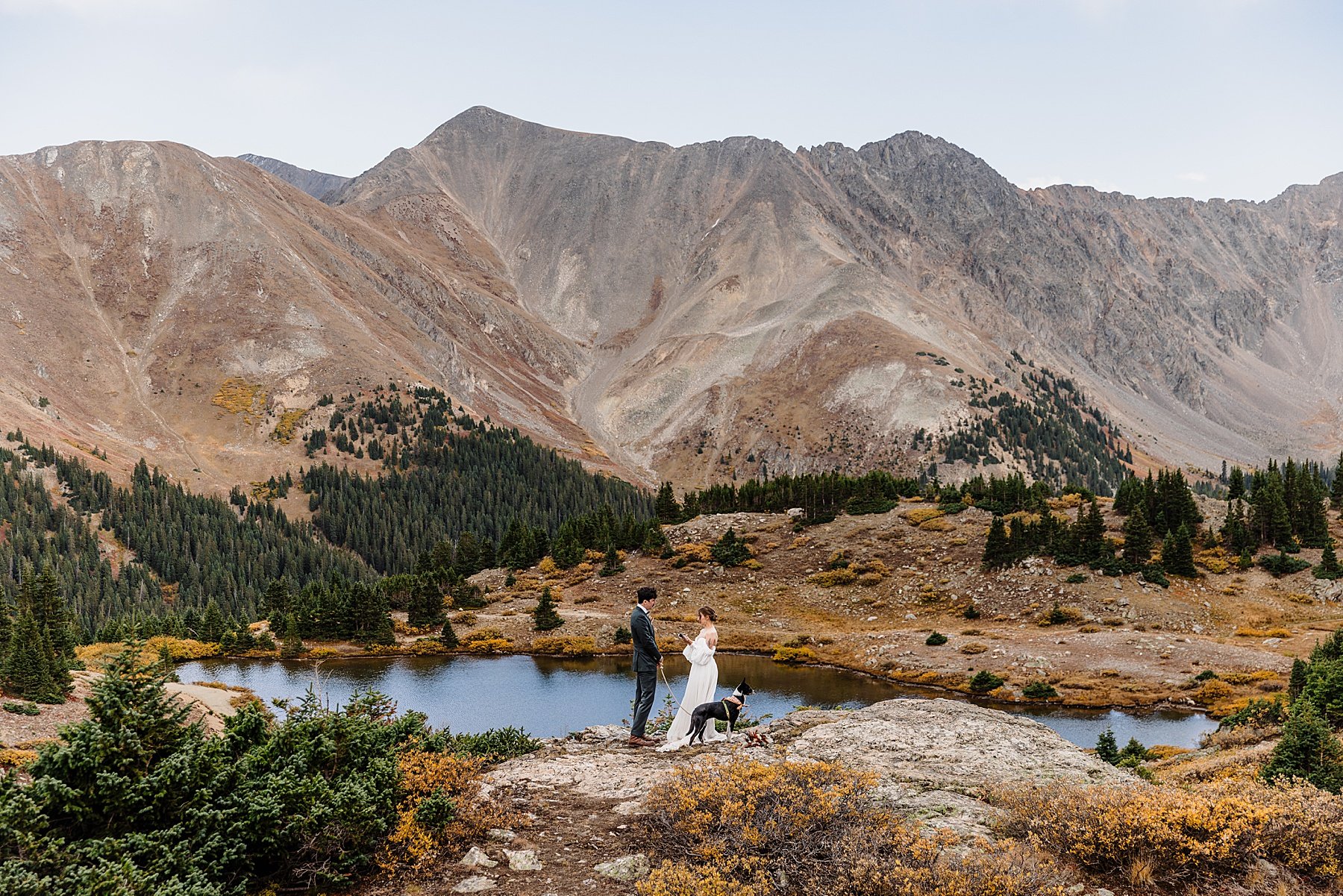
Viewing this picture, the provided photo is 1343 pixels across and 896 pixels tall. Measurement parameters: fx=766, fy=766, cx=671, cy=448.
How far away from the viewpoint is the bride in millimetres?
18203

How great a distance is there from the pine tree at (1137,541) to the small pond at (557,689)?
78.1 feet

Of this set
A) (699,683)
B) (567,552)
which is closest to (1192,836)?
(699,683)

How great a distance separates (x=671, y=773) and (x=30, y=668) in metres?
25.6

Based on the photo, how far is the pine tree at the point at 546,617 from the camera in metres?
67.3

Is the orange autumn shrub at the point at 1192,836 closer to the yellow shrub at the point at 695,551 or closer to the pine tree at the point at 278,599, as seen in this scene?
the yellow shrub at the point at 695,551

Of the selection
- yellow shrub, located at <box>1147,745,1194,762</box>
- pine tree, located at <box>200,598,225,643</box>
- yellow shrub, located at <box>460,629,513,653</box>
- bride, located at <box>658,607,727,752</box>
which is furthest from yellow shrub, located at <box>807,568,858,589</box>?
bride, located at <box>658,607,727,752</box>

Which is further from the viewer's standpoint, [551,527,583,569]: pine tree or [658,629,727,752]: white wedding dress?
[551,527,583,569]: pine tree

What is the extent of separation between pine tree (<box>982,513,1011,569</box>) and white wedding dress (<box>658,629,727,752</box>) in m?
55.7

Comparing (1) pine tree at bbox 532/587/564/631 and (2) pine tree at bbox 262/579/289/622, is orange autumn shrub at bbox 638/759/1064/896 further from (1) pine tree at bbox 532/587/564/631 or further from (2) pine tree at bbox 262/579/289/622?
(2) pine tree at bbox 262/579/289/622

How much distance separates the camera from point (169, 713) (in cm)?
1010

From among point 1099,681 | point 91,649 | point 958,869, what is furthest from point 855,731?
point 91,649

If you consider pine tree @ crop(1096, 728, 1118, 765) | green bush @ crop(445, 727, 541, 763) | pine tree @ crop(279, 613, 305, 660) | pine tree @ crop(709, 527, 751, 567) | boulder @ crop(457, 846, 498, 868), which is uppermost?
boulder @ crop(457, 846, 498, 868)

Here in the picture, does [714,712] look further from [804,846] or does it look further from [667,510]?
[667,510]

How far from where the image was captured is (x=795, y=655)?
5853 cm
